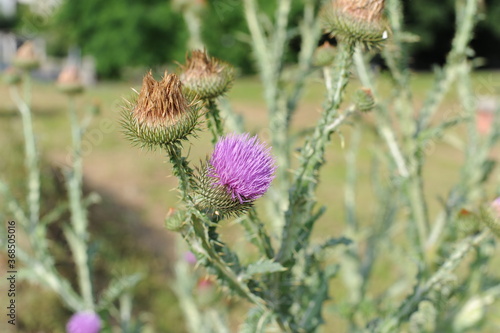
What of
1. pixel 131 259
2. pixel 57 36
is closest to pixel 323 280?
pixel 131 259

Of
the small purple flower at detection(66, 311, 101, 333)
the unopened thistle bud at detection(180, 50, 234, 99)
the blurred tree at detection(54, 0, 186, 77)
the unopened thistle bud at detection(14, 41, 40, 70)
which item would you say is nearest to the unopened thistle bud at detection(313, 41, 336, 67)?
the unopened thistle bud at detection(180, 50, 234, 99)

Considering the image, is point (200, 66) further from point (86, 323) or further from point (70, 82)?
point (70, 82)

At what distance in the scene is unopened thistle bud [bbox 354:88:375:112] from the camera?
52.9 inches

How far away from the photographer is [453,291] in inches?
72.1

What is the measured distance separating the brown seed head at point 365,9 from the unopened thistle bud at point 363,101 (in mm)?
206

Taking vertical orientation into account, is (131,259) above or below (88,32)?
below

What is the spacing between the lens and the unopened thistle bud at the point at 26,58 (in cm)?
290

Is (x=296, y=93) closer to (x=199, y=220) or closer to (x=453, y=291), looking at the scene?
(x=453, y=291)

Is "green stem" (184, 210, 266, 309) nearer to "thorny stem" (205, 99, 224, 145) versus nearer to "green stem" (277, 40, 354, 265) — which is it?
"green stem" (277, 40, 354, 265)

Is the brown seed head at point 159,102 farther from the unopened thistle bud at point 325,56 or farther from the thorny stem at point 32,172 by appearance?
the thorny stem at point 32,172

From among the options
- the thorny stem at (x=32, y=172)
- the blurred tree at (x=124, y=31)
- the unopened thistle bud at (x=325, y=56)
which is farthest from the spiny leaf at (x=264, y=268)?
the blurred tree at (x=124, y=31)

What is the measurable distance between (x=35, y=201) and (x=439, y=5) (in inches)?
1008

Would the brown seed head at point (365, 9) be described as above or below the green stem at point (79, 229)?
below

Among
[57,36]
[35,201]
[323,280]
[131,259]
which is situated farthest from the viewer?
[57,36]
